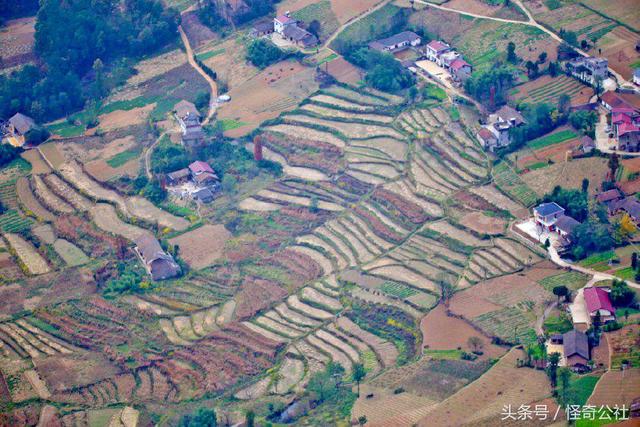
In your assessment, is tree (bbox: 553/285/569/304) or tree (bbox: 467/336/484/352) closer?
→ tree (bbox: 467/336/484/352)

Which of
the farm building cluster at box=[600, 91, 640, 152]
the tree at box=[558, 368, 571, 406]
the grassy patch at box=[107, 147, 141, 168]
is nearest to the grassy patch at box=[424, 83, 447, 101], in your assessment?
the farm building cluster at box=[600, 91, 640, 152]

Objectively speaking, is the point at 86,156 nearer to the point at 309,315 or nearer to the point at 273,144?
the point at 273,144

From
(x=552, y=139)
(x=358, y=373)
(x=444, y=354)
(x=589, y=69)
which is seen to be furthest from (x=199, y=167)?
(x=589, y=69)

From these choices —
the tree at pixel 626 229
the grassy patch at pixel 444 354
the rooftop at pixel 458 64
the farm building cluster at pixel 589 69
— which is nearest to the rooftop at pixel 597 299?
the tree at pixel 626 229

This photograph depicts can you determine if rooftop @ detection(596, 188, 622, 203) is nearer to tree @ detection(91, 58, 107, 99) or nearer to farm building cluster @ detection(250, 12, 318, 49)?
farm building cluster @ detection(250, 12, 318, 49)

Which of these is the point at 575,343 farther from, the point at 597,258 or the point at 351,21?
the point at 351,21

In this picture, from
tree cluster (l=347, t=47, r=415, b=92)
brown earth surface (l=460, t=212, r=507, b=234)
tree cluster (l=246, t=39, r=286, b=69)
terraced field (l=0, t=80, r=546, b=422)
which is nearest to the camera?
terraced field (l=0, t=80, r=546, b=422)
